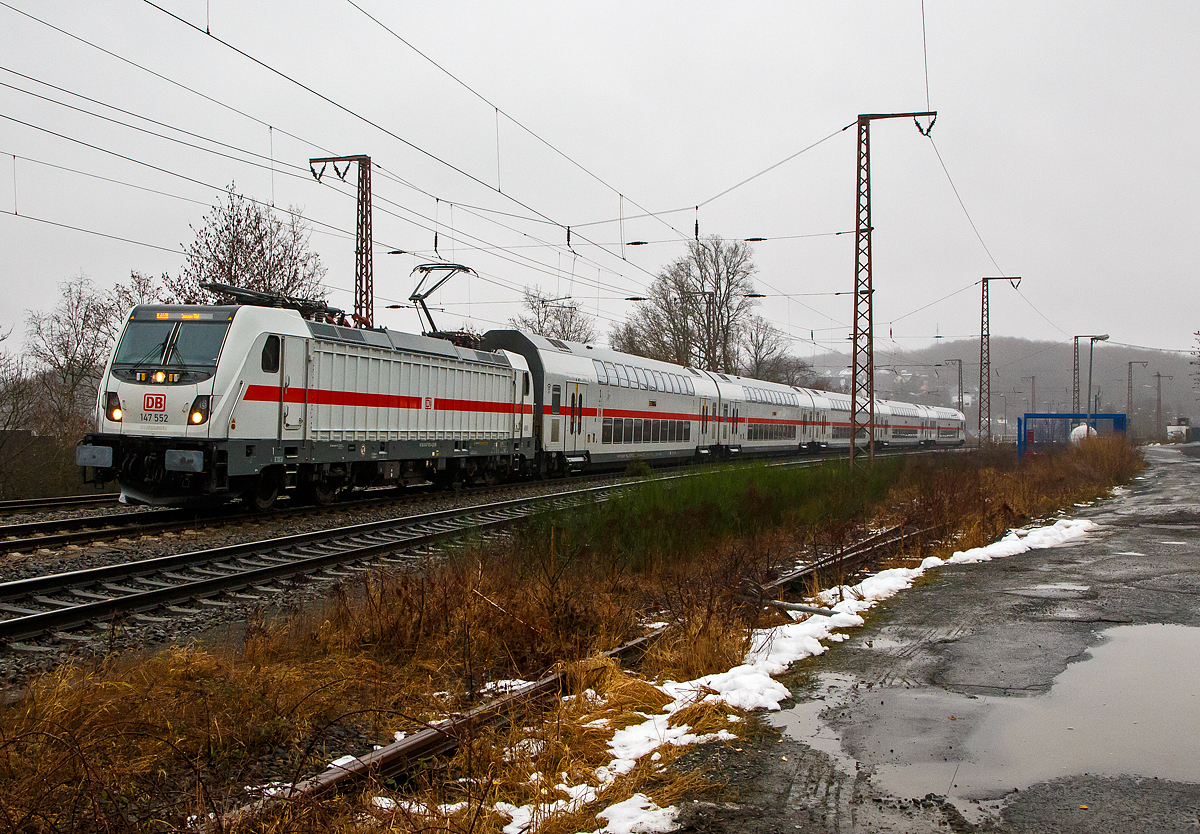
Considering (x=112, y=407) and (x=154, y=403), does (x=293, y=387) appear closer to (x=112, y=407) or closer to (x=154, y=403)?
(x=154, y=403)

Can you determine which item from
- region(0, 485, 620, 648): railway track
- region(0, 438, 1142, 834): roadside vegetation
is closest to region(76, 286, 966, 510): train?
region(0, 485, 620, 648): railway track

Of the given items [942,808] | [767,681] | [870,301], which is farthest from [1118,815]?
[870,301]

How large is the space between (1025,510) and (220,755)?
18.2 m

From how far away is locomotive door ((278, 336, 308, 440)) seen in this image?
1441 centimetres

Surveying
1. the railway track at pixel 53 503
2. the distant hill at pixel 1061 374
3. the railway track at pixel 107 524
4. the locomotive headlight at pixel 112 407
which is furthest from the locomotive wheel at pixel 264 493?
the distant hill at pixel 1061 374

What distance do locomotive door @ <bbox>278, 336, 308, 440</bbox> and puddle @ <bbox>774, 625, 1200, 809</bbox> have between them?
36.0 ft

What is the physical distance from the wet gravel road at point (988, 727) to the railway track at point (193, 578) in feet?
16.3

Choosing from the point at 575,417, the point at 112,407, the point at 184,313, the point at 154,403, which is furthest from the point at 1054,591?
the point at 575,417

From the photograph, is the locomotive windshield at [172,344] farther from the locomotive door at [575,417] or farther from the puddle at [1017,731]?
the locomotive door at [575,417]

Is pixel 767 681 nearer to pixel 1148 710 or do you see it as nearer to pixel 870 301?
pixel 1148 710

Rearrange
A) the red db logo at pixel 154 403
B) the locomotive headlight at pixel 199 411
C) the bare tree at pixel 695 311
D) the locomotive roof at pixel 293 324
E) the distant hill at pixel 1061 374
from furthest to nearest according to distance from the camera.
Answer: the distant hill at pixel 1061 374 → the bare tree at pixel 695 311 → the locomotive roof at pixel 293 324 → the red db logo at pixel 154 403 → the locomotive headlight at pixel 199 411

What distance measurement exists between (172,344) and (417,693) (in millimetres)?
10183

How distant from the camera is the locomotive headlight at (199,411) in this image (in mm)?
13062

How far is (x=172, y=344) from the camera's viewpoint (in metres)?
13.5
